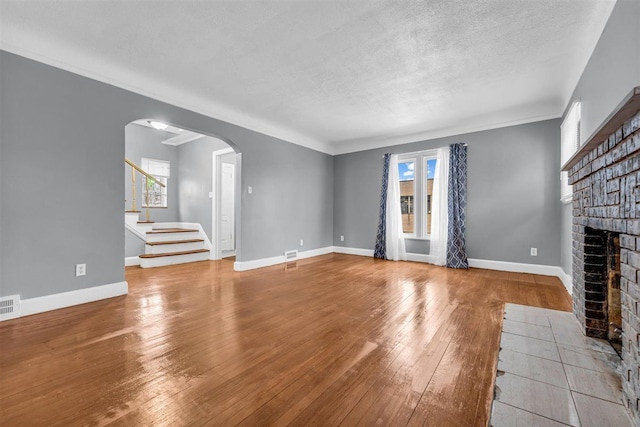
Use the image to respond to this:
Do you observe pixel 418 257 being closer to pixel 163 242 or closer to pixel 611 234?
pixel 611 234

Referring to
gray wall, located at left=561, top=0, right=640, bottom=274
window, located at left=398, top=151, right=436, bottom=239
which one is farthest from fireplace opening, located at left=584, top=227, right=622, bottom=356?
window, located at left=398, top=151, right=436, bottom=239

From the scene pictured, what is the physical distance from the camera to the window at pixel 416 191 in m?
5.41

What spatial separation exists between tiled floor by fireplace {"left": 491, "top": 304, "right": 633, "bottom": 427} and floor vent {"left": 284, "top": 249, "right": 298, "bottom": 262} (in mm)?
3888

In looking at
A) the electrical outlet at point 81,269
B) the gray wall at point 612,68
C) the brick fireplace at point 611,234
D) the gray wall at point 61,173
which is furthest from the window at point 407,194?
the electrical outlet at point 81,269

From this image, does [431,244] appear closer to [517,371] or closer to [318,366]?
[517,371]

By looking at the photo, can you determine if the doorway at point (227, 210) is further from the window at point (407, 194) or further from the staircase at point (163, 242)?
the window at point (407, 194)

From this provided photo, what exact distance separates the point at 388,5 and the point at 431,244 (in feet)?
13.6

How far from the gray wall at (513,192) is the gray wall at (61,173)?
15.8ft

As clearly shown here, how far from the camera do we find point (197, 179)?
629 cm

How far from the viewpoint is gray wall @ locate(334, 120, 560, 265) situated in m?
4.16

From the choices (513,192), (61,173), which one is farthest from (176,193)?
(513,192)

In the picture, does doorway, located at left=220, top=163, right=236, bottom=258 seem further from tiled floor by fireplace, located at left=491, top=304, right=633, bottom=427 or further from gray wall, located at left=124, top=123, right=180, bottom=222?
tiled floor by fireplace, located at left=491, top=304, right=633, bottom=427

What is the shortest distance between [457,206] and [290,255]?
132 inches

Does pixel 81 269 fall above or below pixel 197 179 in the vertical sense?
below
